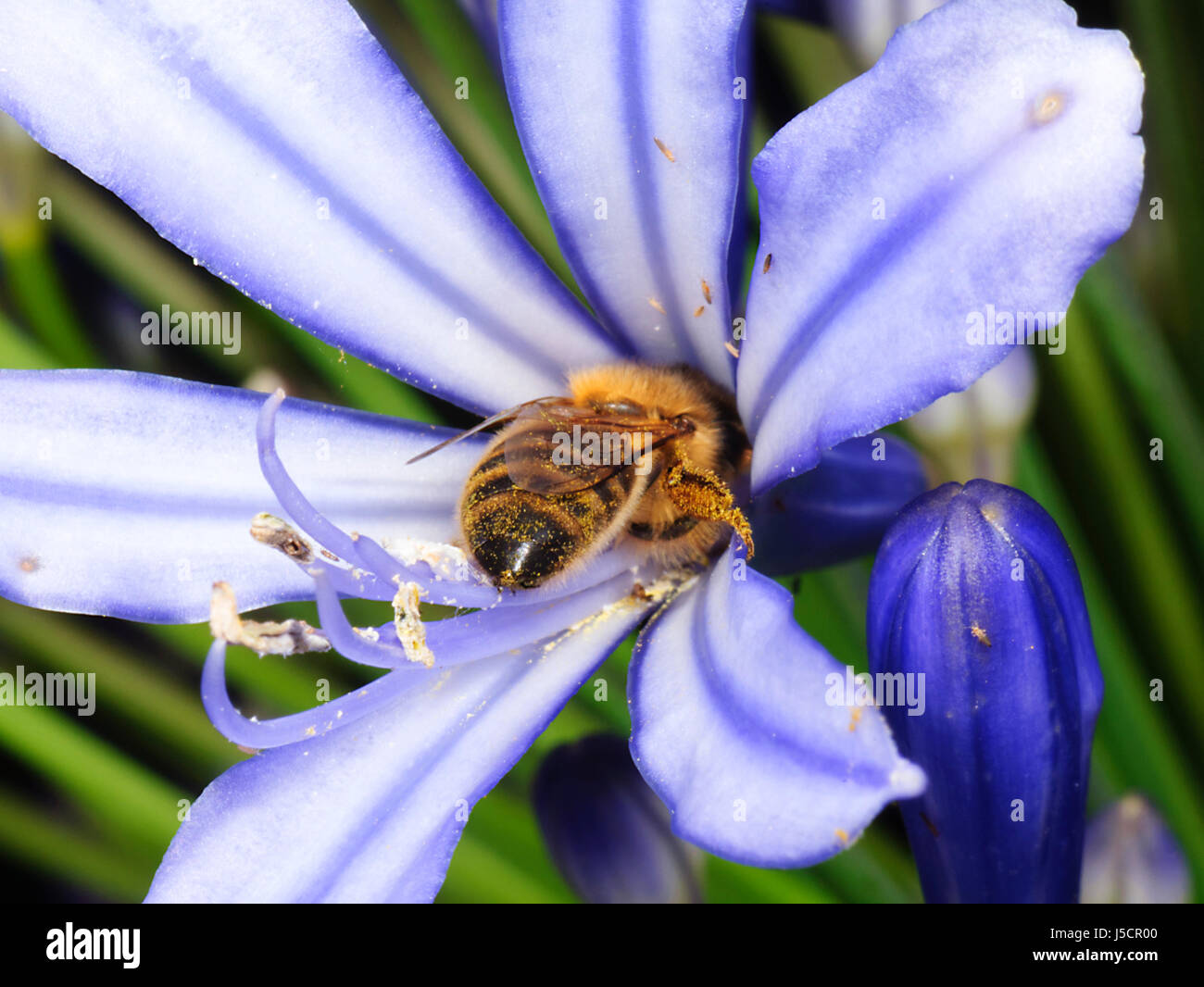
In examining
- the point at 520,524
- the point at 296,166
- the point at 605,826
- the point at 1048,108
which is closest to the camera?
the point at 1048,108

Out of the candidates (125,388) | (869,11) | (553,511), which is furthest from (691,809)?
(869,11)

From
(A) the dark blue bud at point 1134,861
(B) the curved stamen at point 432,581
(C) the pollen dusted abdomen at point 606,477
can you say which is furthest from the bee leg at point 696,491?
(A) the dark blue bud at point 1134,861

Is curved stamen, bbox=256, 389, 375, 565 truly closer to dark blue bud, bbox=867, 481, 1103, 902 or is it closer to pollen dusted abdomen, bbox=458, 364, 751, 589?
pollen dusted abdomen, bbox=458, 364, 751, 589

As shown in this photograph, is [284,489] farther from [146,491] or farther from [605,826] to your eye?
[605,826]

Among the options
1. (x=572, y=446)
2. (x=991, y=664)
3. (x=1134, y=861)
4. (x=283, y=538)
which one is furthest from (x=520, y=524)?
(x=1134, y=861)

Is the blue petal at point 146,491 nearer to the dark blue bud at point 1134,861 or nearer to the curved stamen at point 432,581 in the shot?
the curved stamen at point 432,581

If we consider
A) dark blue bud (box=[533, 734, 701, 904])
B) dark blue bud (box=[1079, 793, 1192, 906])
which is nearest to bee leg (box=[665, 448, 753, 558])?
dark blue bud (box=[533, 734, 701, 904])
